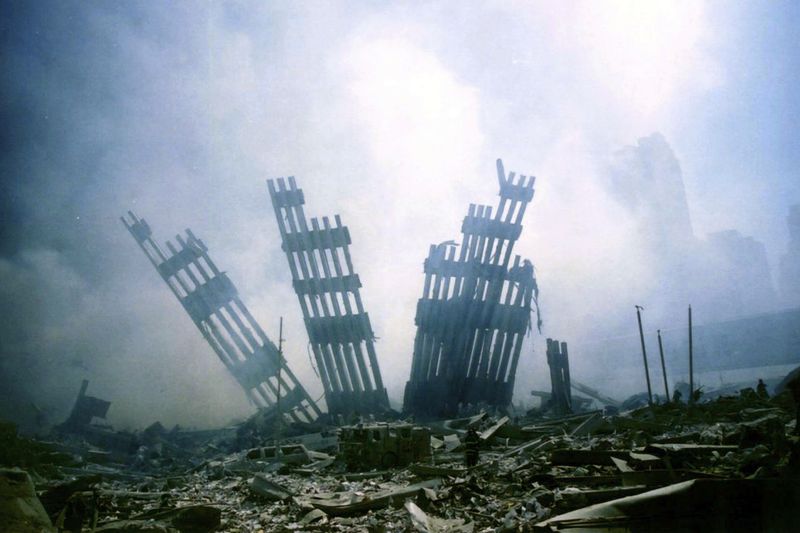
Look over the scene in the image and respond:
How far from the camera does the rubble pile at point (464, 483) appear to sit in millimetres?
3025

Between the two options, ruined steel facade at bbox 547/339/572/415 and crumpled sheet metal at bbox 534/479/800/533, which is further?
ruined steel facade at bbox 547/339/572/415

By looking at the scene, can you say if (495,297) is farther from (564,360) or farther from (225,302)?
(225,302)


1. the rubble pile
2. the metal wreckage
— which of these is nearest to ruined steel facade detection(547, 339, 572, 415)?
the metal wreckage

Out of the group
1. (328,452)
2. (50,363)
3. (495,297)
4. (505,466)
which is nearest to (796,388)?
(505,466)

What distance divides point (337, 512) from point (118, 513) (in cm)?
204

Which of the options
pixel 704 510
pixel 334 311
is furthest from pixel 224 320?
pixel 704 510

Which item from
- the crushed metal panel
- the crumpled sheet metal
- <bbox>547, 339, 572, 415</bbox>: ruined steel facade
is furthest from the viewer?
<bbox>547, 339, 572, 415</bbox>: ruined steel facade

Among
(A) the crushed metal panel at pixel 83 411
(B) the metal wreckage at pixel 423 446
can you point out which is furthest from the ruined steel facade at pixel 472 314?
(A) the crushed metal panel at pixel 83 411

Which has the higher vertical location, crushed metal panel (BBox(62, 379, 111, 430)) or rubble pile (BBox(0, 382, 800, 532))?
crushed metal panel (BBox(62, 379, 111, 430))

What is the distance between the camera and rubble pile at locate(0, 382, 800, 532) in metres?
3.03

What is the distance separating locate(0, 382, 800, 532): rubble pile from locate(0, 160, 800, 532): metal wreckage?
0.05 ft

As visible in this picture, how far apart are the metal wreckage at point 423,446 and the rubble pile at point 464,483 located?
17mm

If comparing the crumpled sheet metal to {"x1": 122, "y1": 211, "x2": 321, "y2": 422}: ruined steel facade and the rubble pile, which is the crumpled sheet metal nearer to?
the rubble pile

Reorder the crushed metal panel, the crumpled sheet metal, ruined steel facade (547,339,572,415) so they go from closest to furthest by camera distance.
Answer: the crumpled sheet metal < the crushed metal panel < ruined steel facade (547,339,572,415)
